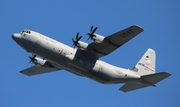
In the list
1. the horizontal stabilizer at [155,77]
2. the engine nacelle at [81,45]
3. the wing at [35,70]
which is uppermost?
the engine nacelle at [81,45]

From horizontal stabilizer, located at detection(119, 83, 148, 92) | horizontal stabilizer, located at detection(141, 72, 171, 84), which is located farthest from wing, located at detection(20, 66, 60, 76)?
horizontal stabilizer, located at detection(141, 72, 171, 84)

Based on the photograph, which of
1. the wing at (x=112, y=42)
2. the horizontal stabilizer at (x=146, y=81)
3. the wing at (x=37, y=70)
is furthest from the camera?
the wing at (x=37, y=70)

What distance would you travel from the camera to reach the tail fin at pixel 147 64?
124 ft

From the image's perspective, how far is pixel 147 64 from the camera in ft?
128

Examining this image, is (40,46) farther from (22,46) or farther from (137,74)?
(137,74)

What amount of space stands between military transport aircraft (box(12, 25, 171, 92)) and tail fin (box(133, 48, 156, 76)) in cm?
80

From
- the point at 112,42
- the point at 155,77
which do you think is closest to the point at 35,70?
the point at 112,42

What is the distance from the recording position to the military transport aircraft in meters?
32.4

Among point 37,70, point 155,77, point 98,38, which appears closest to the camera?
point 98,38

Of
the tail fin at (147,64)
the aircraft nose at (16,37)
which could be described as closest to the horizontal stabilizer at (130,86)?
the tail fin at (147,64)

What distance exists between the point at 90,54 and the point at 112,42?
2.84 meters

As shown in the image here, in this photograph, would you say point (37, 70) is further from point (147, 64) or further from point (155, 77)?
point (155, 77)

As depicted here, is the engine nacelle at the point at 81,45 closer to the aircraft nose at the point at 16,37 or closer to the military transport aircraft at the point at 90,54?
the military transport aircraft at the point at 90,54

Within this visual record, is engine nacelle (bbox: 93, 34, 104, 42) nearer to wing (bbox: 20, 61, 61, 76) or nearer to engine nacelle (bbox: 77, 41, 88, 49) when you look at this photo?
engine nacelle (bbox: 77, 41, 88, 49)
